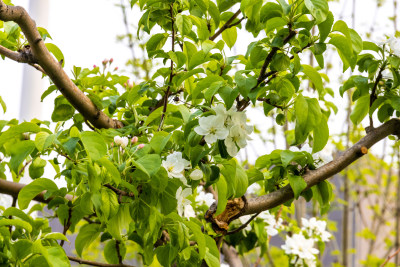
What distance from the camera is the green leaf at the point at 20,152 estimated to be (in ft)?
2.18

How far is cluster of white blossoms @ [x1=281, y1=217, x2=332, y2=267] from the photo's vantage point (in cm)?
140

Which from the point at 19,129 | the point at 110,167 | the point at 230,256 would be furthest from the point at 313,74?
the point at 230,256

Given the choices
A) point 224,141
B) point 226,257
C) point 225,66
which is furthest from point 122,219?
point 226,257

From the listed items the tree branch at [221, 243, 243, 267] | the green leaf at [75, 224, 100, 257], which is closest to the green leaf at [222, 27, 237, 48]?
the green leaf at [75, 224, 100, 257]

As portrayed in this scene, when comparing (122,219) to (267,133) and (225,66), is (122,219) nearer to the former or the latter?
(225,66)

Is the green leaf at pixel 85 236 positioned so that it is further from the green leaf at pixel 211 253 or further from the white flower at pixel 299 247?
the white flower at pixel 299 247

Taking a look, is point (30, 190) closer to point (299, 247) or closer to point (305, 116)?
point (305, 116)

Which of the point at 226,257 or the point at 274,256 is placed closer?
the point at 226,257

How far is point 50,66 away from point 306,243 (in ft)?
2.91

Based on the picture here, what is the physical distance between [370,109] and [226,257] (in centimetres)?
58

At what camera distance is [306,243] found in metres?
1.41

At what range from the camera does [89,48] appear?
263 cm

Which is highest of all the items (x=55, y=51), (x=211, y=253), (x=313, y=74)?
(x=55, y=51)

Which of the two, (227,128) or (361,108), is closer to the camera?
(227,128)
